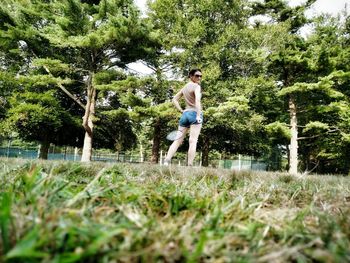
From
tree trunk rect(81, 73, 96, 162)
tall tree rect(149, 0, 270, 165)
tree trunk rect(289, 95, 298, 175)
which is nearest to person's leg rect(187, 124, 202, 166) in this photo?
tall tree rect(149, 0, 270, 165)

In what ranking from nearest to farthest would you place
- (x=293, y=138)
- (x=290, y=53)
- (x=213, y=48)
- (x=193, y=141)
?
(x=193, y=141)
(x=290, y=53)
(x=293, y=138)
(x=213, y=48)

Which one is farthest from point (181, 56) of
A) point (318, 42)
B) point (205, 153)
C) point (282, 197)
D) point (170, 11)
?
point (282, 197)

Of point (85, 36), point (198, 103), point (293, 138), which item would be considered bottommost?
point (198, 103)

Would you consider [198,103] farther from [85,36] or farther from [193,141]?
[85,36]

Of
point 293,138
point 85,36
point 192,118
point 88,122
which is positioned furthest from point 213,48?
point 192,118

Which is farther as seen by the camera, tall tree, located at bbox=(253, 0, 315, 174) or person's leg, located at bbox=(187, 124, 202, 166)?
tall tree, located at bbox=(253, 0, 315, 174)

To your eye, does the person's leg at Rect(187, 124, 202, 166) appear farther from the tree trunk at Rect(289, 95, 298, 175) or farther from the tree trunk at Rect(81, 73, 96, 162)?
the tree trunk at Rect(289, 95, 298, 175)

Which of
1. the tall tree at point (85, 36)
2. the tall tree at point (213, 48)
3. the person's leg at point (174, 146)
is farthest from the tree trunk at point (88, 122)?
the person's leg at point (174, 146)

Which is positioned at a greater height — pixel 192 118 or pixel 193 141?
pixel 192 118

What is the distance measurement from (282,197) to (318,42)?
942 inches

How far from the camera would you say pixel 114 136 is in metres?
24.5

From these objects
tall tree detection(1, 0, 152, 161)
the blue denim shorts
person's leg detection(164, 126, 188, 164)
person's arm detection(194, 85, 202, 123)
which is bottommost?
person's leg detection(164, 126, 188, 164)

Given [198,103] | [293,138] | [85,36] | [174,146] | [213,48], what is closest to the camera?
[198,103]

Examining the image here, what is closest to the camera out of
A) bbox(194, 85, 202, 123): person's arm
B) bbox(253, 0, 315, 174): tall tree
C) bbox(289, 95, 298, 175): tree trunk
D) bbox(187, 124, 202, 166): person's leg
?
bbox(194, 85, 202, 123): person's arm
